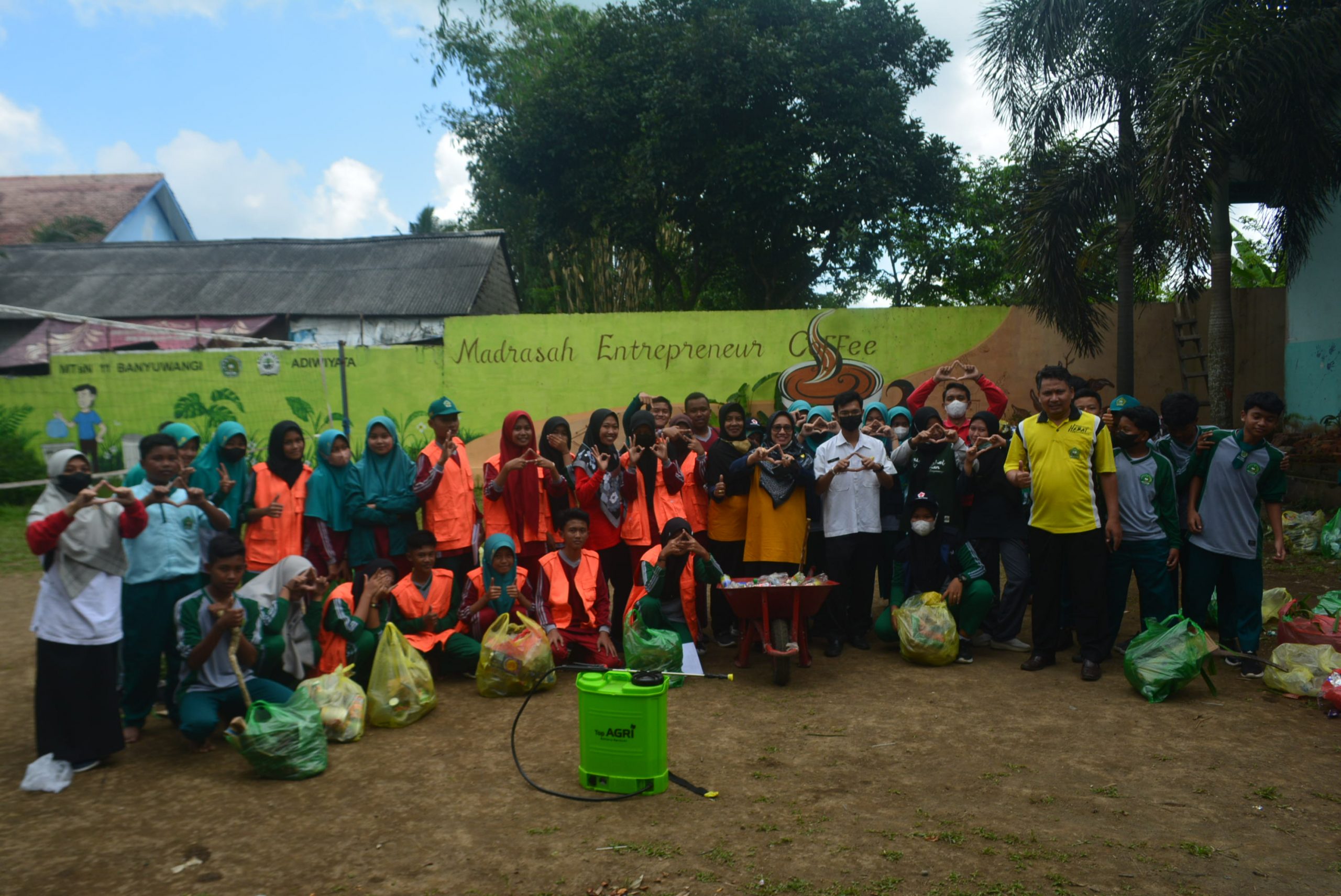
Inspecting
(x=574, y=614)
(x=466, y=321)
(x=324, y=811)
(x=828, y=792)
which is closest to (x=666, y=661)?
(x=574, y=614)

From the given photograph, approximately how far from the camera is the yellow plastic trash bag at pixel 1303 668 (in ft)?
17.6

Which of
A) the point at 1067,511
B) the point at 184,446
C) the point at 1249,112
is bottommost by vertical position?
the point at 1067,511

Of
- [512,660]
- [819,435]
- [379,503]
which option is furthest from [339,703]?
[819,435]

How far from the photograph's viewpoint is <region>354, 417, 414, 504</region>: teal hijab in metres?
6.30

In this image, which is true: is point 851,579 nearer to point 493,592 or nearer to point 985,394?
point 985,394

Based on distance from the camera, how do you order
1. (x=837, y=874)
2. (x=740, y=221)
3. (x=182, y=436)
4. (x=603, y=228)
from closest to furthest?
(x=837, y=874) → (x=182, y=436) → (x=740, y=221) → (x=603, y=228)

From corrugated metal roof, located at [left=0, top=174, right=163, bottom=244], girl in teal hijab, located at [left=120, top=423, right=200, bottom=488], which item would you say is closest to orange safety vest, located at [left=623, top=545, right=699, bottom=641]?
girl in teal hijab, located at [left=120, top=423, right=200, bottom=488]

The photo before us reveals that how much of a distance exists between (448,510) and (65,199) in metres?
29.2

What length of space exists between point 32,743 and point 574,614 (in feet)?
9.87

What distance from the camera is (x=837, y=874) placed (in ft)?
11.5

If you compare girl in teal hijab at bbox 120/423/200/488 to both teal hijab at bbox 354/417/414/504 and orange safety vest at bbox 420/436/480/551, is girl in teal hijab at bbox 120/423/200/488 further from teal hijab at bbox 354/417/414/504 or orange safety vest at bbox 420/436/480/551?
orange safety vest at bbox 420/436/480/551

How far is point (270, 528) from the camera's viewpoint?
5980 mm

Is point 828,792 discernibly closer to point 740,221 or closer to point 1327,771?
point 1327,771

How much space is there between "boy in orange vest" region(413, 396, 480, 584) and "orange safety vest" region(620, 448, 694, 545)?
1.06m
